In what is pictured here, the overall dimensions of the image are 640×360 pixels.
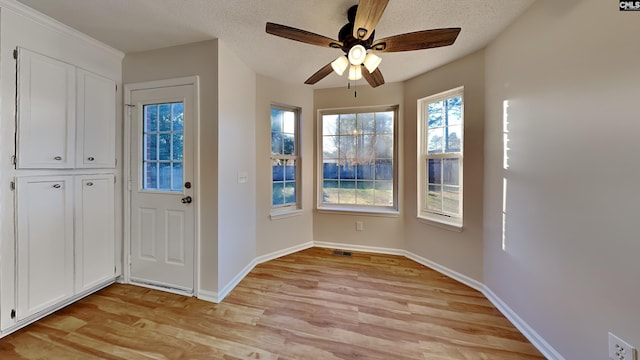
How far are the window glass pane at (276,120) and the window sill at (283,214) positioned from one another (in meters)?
1.17

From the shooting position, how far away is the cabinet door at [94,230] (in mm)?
2016

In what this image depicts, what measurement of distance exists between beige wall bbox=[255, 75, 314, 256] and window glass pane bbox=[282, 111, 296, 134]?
0.13 metres

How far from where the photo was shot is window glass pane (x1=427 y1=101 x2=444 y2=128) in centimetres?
273

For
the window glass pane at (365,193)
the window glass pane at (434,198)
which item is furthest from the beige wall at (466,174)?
the window glass pane at (365,193)

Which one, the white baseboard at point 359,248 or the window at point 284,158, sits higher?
the window at point 284,158

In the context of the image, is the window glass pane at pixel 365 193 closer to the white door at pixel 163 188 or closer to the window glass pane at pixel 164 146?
the white door at pixel 163 188

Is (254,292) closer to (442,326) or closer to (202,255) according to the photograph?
(202,255)

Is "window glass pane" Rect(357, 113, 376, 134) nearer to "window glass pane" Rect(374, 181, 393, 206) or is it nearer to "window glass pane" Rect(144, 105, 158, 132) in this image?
"window glass pane" Rect(374, 181, 393, 206)

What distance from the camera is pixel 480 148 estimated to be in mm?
2264

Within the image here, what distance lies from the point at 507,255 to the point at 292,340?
6.29 feet

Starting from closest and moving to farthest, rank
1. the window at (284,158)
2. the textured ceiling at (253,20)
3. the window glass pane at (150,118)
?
1. the textured ceiling at (253,20)
2. the window glass pane at (150,118)
3. the window at (284,158)

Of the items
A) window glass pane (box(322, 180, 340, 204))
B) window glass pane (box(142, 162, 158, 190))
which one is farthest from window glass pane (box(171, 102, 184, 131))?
window glass pane (box(322, 180, 340, 204))

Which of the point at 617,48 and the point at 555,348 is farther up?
the point at 617,48

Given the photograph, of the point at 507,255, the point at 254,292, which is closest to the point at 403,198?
the point at 507,255
